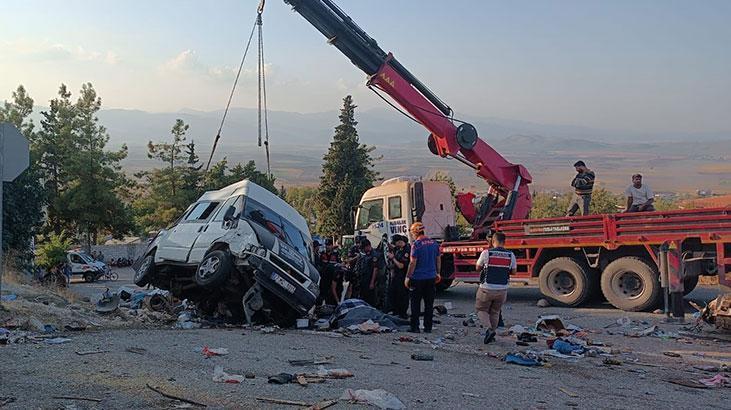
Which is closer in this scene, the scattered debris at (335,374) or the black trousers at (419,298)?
the scattered debris at (335,374)

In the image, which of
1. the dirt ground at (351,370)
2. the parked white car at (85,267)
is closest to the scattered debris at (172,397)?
the dirt ground at (351,370)

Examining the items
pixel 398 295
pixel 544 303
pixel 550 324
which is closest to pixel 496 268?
pixel 550 324

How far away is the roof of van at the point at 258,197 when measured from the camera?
11125 mm

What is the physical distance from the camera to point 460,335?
10234mm

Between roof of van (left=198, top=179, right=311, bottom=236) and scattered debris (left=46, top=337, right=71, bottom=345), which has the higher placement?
roof of van (left=198, top=179, right=311, bottom=236)

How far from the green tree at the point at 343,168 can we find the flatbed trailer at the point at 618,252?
29.1 m

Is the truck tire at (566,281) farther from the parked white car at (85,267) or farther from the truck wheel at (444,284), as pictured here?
the parked white car at (85,267)

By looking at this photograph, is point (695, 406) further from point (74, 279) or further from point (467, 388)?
point (74, 279)

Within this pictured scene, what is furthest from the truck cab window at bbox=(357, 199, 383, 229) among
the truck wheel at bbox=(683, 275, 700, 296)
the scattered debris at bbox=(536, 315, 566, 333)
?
the scattered debris at bbox=(536, 315, 566, 333)

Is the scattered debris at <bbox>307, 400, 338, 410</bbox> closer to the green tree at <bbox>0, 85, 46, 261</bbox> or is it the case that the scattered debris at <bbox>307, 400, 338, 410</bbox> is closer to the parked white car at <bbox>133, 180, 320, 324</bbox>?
the parked white car at <bbox>133, 180, 320, 324</bbox>

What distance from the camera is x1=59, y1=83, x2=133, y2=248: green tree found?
38406 millimetres

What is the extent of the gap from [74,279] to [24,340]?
27170 millimetres

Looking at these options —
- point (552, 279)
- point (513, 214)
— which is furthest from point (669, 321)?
point (513, 214)

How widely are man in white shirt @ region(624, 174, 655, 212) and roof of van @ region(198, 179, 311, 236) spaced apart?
284 inches
